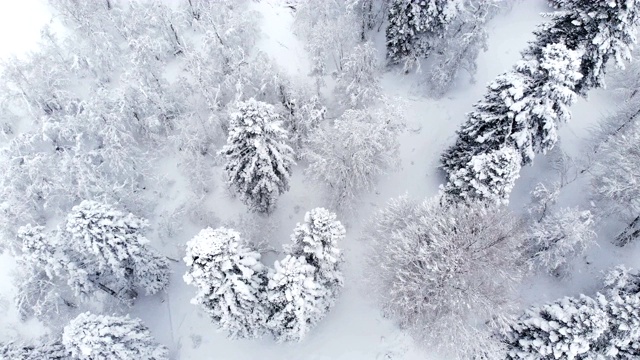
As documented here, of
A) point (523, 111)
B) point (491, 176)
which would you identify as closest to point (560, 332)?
point (491, 176)

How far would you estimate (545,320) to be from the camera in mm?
22594

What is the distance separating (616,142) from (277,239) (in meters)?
24.9

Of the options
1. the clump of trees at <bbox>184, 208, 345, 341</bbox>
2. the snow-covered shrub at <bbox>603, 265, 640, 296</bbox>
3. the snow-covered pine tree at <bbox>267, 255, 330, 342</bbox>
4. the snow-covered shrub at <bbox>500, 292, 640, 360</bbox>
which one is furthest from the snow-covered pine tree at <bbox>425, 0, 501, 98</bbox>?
the snow-covered pine tree at <bbox>267, 255, 330, 342</bbox>

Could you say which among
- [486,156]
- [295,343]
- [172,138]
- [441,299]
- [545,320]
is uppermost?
[172,138]

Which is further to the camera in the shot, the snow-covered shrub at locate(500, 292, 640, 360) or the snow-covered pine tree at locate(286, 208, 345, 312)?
the snow-covered shrub at locate(500, 292, 640, 360)

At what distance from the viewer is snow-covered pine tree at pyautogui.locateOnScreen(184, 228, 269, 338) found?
19234 mm

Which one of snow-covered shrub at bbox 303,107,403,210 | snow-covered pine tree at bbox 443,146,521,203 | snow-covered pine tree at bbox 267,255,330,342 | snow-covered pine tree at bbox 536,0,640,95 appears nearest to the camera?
snow-covered pine tree at bbox 267,255,330,342

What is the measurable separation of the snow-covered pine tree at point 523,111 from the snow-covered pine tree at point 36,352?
24790mm

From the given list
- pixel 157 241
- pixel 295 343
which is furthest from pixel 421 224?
pixel 157 241

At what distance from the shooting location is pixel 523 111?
2262 cm

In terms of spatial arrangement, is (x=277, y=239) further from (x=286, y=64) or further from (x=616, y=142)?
(x=616, y=142)

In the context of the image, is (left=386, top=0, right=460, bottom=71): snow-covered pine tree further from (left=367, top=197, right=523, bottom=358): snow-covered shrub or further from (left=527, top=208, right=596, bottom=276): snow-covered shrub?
(left=527, top=208, right=596, bottom=276): snow-covered shrub

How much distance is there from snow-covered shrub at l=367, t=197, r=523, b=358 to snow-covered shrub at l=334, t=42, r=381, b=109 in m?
11.1

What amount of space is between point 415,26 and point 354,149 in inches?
460
